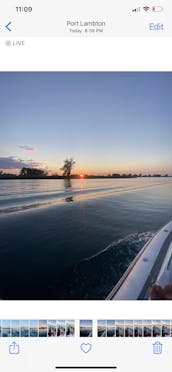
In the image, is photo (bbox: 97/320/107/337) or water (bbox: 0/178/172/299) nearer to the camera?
photo (bbox: 97/320/107/337)

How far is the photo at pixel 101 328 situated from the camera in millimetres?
1136

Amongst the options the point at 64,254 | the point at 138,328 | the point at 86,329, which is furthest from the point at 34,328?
the point at 64,254

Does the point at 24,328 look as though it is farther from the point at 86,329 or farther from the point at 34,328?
the point at 86,329

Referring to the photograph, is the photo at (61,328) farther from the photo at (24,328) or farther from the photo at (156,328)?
the photo at (156,328)

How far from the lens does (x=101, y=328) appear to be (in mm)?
1142

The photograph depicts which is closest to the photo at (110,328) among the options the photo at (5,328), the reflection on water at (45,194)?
the photo at (5,328)

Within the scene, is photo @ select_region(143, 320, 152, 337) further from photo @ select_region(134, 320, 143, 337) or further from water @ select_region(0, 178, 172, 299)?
water @ select_region(0, 178, 172, 299)

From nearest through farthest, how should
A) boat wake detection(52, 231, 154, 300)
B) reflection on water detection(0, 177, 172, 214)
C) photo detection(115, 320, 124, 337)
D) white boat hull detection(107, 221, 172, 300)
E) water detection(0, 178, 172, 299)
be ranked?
1. photo detection(115, 320, 124, 337)
2. white boat hull detection(107, 221, 172, 300)
3. boat wake detection(52, 231, 154, 300)
4. water detection(0, 178, 172, 299)
5. reflection on water detection(0, 177, 172, 214)

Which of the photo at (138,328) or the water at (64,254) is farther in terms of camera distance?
the water at (64,254)

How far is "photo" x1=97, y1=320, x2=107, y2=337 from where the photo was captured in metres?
1.14
